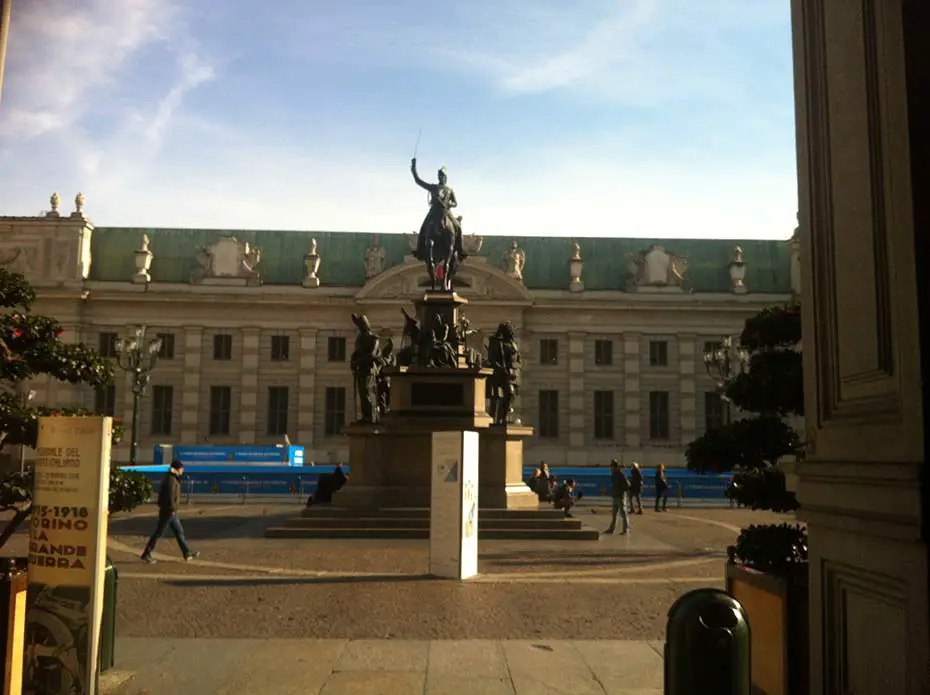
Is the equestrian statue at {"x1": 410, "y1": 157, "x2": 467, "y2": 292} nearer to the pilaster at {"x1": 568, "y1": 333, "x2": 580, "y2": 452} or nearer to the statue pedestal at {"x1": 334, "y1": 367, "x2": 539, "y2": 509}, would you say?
the statue pedestal at {"x1": 334, "y1": 367, "x2": 539, "y2": 509}

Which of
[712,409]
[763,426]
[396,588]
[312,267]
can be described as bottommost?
[396,588]

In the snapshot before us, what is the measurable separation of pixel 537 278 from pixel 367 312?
518 inches

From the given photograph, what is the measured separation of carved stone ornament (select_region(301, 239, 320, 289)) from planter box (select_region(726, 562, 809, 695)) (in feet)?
176

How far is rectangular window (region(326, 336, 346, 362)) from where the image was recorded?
5809cm

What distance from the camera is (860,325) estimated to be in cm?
530

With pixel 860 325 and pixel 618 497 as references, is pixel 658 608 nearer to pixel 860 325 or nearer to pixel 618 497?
pixel 860 325

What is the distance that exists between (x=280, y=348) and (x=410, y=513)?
132ft

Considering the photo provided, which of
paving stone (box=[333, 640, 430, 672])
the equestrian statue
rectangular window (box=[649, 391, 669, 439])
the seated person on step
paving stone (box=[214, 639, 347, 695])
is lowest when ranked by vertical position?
paving stone (box=[333, 640, 430, 672])

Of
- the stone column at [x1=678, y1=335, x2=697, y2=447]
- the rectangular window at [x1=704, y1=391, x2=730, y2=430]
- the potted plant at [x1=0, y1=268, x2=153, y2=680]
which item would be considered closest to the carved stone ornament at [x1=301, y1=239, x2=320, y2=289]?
the stone column at [x1=678, y1=335, x2=697, y2=447]

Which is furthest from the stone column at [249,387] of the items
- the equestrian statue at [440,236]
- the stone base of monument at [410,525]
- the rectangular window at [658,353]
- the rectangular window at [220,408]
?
the stone base of monument at [410,525]

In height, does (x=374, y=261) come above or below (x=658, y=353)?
above

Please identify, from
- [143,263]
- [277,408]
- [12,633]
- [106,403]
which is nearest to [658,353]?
[277,408]

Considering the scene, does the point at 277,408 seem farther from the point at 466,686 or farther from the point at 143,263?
the point at 466,686

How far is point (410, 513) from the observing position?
1955 centimetres
